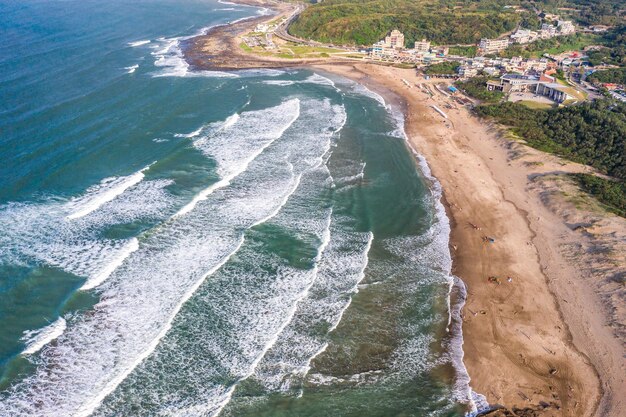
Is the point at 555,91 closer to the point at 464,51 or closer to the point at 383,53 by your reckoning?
the point at 464,51

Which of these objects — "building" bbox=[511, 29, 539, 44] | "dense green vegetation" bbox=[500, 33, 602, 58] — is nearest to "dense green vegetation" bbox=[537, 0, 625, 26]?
"dense green vegetation" bbox=[500, 33, 602, 58]

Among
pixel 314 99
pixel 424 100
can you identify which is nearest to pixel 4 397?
pixel 314 99

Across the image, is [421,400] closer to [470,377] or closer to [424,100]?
[470,377]

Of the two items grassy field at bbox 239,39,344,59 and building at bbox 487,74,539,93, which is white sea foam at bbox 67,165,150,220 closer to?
building at bbox 487,74,539,93

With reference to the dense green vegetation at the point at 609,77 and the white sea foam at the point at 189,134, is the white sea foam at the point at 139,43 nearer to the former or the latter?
the white sea foam at the point at 189,134

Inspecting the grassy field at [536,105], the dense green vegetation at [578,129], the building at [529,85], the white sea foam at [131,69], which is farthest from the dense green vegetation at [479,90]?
the white sea foam at [131,69]
